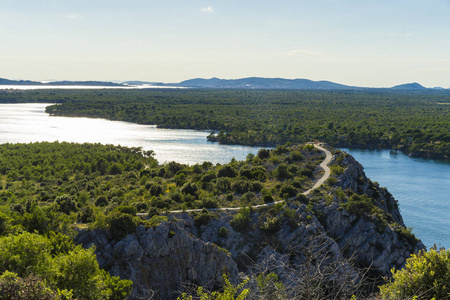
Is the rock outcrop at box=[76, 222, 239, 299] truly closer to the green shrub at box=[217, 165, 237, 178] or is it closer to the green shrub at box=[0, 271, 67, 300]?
the green shrub at box=[0, 271, 67, 300]

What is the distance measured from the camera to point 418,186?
95125mm

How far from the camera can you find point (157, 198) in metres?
53.9

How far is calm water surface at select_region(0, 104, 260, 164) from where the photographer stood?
12456 cm

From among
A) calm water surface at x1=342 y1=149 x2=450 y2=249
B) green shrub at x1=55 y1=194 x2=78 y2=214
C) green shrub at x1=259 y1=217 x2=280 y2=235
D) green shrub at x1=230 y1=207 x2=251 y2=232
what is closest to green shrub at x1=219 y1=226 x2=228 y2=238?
green shrub at x1=230 y1=207 x2=251 y2=232

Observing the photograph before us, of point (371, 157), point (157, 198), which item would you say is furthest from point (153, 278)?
point (371, 157)

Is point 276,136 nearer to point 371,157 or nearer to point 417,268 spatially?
point 371,157

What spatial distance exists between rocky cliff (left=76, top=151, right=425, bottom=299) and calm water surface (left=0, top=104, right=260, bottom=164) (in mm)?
60444

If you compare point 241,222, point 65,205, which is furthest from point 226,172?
point 65,205

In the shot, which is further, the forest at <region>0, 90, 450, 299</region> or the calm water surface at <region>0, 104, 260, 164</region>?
the calm water surface at <region>0, 104, 260, 164</region>

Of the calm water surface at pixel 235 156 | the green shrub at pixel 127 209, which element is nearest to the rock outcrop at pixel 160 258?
the green shrub at pixel 127 209

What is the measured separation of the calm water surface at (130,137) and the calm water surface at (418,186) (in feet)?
140

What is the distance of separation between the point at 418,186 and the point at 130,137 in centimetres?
10863

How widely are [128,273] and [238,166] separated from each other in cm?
4307

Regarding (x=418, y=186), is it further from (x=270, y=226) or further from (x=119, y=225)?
(x=119, y=225)
